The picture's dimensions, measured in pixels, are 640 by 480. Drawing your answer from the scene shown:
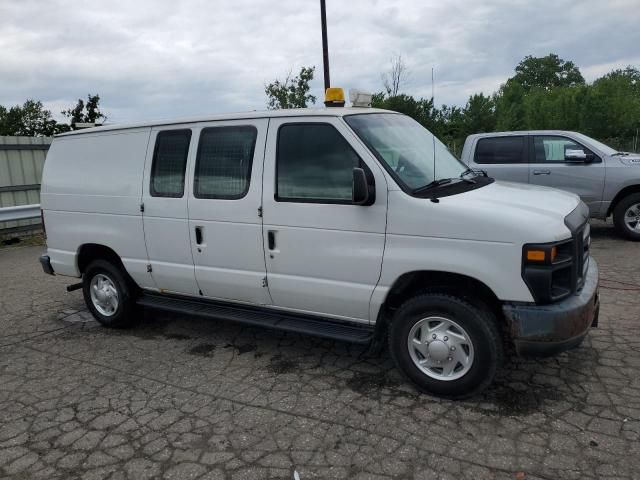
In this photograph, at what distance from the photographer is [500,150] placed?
930cm

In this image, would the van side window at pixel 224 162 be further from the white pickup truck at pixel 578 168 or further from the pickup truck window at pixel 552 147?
the pickup truck window at pixel 552 147

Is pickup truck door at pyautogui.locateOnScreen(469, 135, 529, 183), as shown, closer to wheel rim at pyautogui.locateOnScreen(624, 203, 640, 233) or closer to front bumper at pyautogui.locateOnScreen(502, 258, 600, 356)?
wheel rim at pyautogui.locateOnScreen(624, 203, 640, 233)

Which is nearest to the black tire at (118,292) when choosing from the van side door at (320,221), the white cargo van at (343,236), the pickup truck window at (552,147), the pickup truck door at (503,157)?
the white cargo van at (343,236)

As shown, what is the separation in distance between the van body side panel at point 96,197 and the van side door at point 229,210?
0.72m

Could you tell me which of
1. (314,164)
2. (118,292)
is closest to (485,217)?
(314,164)

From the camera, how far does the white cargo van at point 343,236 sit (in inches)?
132

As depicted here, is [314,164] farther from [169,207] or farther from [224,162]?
[169,207]

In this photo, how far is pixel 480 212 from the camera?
3.37 meters

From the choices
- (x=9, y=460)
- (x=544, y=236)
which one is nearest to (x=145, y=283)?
(x=9, y=460)

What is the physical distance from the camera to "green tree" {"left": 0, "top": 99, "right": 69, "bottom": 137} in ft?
107

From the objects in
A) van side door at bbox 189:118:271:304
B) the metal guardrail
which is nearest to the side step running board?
van side door at bbox 189:118:271:304

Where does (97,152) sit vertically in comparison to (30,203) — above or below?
above

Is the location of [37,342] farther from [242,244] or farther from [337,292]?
[337,292]

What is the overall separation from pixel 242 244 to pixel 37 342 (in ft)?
8.12
